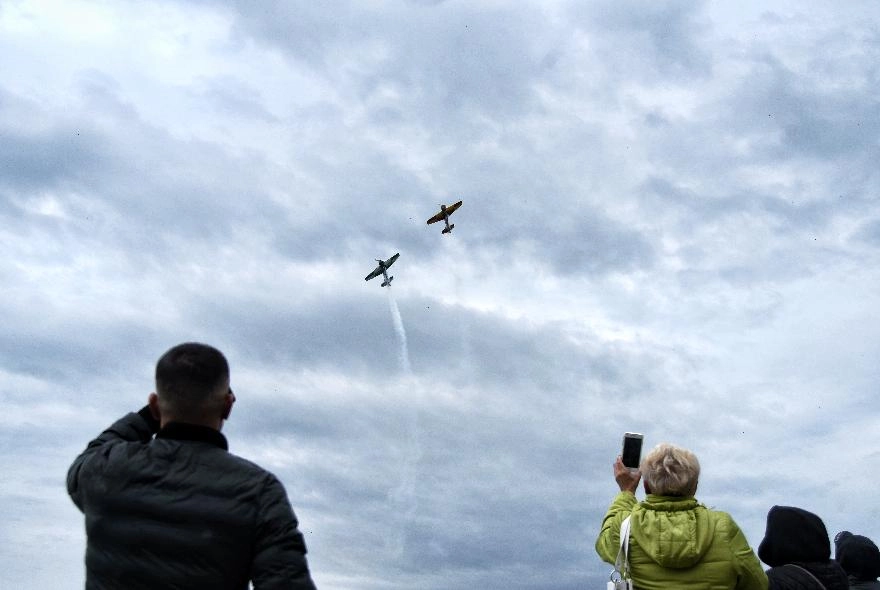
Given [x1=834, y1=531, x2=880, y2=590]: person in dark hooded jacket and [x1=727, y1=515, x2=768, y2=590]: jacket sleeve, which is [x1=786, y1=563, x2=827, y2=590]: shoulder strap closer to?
[x1=727, y1=515, x2=768, y2=590]: jacket sleeve

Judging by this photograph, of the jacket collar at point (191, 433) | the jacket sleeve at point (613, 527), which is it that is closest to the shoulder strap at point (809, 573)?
the jacket sleeve at point (613, 527)

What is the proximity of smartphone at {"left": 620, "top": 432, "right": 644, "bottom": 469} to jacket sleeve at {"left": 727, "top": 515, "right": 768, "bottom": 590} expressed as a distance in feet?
4.39

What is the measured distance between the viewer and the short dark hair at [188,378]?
257 inches

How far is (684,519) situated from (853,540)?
486 centimetres

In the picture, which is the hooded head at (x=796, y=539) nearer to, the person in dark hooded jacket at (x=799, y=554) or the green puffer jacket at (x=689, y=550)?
the person in dark hooded jacket at (x=799, y=554)

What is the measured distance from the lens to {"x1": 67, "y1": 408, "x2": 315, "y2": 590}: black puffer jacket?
6105 millimetres

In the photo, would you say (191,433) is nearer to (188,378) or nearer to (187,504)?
(188,378)

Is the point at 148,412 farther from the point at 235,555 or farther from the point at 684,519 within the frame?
the point at 684,519

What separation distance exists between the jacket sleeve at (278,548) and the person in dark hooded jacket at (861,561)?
9839 mm

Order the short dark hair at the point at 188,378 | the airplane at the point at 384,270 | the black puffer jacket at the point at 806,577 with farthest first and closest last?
1. the airplane at the point at 384,270
2. the black puffer jacket at the point at 806,577
3. the short dark hair at the point at 188,378

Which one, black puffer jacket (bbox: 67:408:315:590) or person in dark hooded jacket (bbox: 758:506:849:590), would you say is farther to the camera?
person in dark hooded jacket (bbox: 758:506:849:590)

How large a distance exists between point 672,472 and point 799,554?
2239mm

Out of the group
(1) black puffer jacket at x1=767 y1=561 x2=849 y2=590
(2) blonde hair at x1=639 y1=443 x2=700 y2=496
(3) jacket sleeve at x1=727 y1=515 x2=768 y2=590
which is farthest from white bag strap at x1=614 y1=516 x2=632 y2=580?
(1) black puffer jacket at x1=767 y1=561 x2=849 y2=590

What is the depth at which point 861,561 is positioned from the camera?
1279cm
